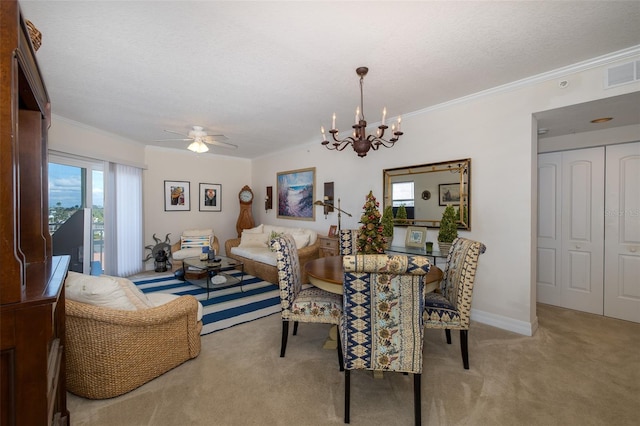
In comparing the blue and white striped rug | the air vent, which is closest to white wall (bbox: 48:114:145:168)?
the blue and white striped rug

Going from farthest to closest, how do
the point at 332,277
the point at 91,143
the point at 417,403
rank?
the point at 91,143 → the point at 332,277 → the point at 417,403

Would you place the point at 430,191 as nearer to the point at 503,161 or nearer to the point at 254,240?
the point at 503,161

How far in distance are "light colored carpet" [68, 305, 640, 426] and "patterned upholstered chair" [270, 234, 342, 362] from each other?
0.31 meters

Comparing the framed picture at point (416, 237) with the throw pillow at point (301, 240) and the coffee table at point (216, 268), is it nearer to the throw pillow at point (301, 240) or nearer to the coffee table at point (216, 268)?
the throw pillow at point (301, 240)

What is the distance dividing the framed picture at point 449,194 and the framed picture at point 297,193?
8.18ft

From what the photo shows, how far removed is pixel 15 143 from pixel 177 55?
1.88m

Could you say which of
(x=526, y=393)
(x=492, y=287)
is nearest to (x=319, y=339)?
(x=526, y=393)

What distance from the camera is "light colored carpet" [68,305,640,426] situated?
173cm

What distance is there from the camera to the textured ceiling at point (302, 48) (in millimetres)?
1765

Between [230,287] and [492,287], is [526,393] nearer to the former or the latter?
[492,287]

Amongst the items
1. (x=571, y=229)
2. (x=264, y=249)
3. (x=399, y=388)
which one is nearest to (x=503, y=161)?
(x=571, y=229)

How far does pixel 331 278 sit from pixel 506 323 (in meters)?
2.17

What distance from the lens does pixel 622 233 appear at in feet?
10.4

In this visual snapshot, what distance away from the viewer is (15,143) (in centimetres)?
80
